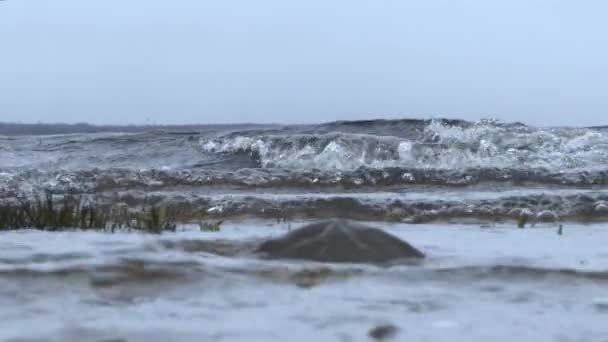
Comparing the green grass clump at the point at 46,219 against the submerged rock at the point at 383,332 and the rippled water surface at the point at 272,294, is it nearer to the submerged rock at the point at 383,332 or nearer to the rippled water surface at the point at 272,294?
the rippled water surface at the point at 272,294

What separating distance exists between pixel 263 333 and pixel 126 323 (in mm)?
487

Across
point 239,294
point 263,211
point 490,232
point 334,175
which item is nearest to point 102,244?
point 239,294

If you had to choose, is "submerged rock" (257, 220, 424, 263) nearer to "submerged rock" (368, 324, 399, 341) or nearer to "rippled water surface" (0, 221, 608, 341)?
"rippled water surface" (0, 221, 608, 341)

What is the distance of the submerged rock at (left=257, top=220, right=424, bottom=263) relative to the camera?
5008 millimetres

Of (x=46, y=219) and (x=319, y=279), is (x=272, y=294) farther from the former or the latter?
(x=46, y=219)

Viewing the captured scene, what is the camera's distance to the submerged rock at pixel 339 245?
16.4 feet

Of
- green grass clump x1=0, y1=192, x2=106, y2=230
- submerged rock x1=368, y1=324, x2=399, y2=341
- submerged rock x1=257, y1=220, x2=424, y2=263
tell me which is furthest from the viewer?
green grass clump x1=0, y1=192, x2=106, y2=230

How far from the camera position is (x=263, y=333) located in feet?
11.0

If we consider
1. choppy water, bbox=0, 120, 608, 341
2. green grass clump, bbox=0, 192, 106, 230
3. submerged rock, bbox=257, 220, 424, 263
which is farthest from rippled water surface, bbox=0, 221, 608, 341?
green grass clump, bbox=0, 192, 106, 230

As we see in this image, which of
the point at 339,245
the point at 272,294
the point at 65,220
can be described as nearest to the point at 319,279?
the point at 272,294

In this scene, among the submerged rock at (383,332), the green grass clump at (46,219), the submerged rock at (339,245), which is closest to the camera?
the submerged rock at (383,332)

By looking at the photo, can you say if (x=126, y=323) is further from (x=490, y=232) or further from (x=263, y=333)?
(x=490, y=232)

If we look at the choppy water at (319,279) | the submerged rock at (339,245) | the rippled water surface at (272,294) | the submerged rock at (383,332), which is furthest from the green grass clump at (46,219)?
the submerged rock at (383,332)

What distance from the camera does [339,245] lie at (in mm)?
5074
